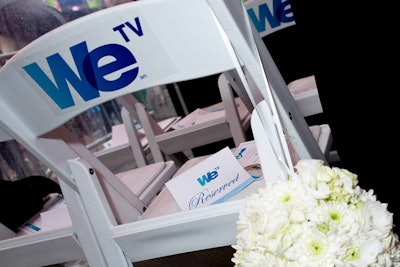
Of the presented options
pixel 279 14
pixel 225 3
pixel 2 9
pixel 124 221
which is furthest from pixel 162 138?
pixel 2 9

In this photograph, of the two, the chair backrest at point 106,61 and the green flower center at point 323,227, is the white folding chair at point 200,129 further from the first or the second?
the green flower center at point 323,227

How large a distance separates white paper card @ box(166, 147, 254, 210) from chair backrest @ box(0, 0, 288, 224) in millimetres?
240

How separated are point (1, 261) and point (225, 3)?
2.48 ft

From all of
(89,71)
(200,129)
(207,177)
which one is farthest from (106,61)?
(200,129)

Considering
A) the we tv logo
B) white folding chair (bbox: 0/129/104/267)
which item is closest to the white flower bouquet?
white folding chair (bbox: 0/129/104/267)

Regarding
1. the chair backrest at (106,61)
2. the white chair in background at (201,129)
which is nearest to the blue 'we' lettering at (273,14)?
the white chair in background at (201,129)

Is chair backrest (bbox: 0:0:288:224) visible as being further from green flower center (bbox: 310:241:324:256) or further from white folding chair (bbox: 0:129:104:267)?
green flower center (bbox: 310:241:324:256)

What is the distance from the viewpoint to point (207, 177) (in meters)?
0.73

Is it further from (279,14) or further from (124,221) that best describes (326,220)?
(279,14)

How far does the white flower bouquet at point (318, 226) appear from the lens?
38 centimetres

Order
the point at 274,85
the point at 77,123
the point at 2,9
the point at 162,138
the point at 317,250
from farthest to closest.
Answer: the point at 77,123
the point at 2,9
the point at 162,138
the point at 274,85
the point at 317,250

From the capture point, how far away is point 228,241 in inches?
24.6

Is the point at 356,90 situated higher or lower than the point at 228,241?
higher

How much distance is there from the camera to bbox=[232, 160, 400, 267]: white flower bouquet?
376 millimetres
